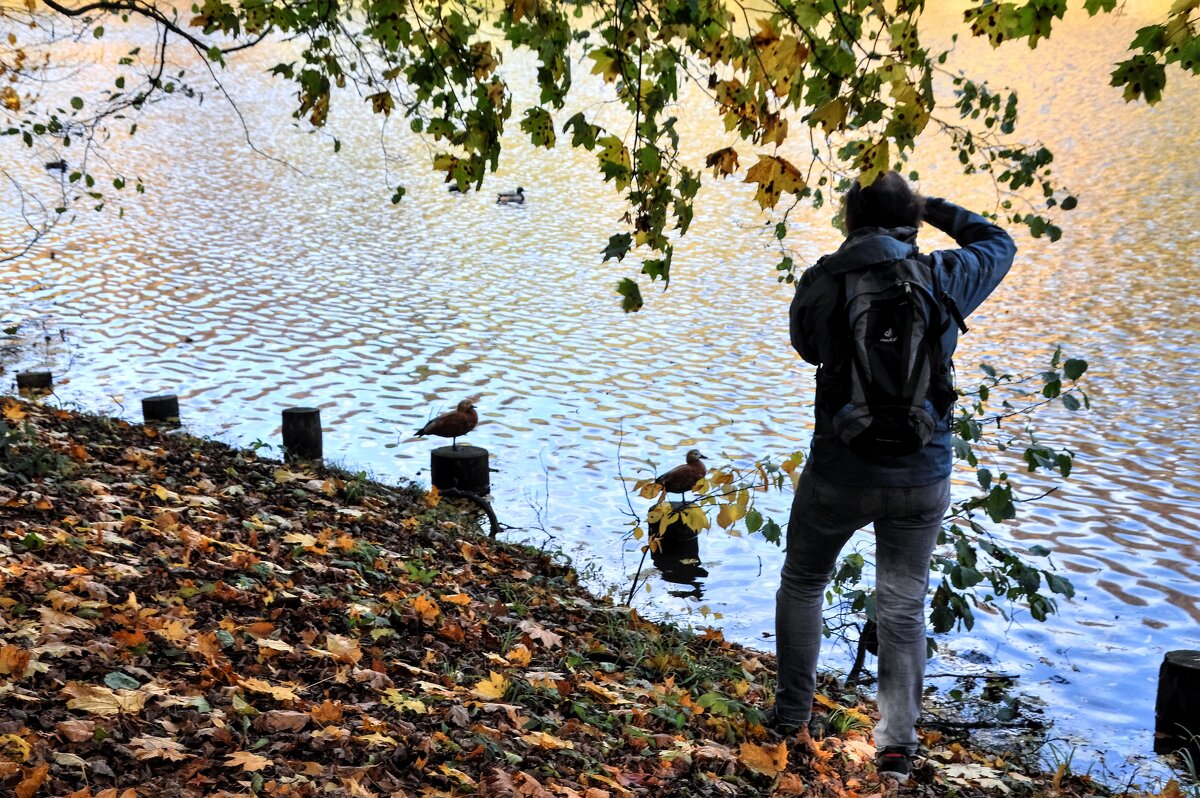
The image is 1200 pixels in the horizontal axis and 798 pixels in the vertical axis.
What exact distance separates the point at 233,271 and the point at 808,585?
1667cm

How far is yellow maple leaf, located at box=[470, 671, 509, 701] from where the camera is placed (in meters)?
4.77

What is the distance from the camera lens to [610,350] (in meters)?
14.5

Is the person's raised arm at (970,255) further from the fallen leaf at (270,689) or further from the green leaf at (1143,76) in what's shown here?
the fallen leaf at (270,689)

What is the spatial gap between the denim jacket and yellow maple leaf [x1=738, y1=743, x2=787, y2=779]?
1160 mm

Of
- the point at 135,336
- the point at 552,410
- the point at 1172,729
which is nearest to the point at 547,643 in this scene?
the point at 1172,729

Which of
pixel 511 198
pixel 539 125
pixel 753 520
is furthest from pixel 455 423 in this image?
pixel 511 198

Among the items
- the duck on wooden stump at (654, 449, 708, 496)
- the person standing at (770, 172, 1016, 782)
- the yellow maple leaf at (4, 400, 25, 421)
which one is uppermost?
the person standing at (770, 172, 1016, 782)

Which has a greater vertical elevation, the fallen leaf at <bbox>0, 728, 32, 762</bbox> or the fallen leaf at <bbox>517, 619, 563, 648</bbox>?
the fallen leaf at <bbox>0, 728, 32, 762</bbox>

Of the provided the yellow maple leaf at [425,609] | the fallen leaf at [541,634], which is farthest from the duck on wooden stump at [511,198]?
the yellow maple leaf at [425,609]

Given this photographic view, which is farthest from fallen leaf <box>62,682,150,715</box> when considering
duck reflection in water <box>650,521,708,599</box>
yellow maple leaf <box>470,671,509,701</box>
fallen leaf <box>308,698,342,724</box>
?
duck reflection in water <box>650,521,708,599</box>

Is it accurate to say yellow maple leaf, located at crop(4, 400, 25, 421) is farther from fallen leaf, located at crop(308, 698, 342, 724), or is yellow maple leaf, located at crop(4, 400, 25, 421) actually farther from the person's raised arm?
the person's raised arm

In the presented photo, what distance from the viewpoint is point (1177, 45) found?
11.1ft

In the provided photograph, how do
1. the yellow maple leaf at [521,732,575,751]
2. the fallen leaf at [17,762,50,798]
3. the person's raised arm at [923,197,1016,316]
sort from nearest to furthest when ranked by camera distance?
1. the fallen leaf at [17,762,50,798]
2. the person's raised arm at [923,197,1016,316]
3. the yellow maple leaf at [521,732,575,751]

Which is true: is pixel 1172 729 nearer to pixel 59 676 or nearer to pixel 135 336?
pixel 59 676
